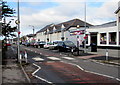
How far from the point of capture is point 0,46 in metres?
16.9

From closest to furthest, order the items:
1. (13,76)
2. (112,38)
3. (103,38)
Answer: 1. (13,76)
2. (112,38)
3. (103,38)

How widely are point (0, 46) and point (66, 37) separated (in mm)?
43573

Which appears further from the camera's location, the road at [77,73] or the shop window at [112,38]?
the shop window at [112,38]

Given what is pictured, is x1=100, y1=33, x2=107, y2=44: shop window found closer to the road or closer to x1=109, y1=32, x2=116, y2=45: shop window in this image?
x1=109, y1=32, x2=116, y2=45: shop window

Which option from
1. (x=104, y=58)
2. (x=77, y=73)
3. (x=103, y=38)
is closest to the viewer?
A: (x=77, y=73)

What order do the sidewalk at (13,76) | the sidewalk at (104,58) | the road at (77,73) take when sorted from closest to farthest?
the sidewalk at (13,76)
the road at (77,73)
the sidewalk at (104,58)

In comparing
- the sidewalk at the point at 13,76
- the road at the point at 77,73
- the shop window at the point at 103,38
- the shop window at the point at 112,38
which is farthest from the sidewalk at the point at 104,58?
the shop window at the point at 103,38

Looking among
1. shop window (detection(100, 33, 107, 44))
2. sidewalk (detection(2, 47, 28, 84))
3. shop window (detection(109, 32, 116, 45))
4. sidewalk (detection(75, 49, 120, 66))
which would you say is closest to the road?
sidewalk (detection(2, 47, 28, 84))

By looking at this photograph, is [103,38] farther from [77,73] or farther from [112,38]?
[77,73]

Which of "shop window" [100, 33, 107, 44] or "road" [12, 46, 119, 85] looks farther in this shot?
"shop window" [100, 33, 107, 44]

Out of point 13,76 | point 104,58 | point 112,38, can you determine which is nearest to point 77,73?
point 13,76

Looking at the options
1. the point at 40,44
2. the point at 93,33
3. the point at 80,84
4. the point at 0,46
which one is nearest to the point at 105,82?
the point at 80,84

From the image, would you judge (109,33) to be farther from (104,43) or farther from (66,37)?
(66,37)

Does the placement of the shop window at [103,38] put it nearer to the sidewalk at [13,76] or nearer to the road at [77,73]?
the road at [77,73]
